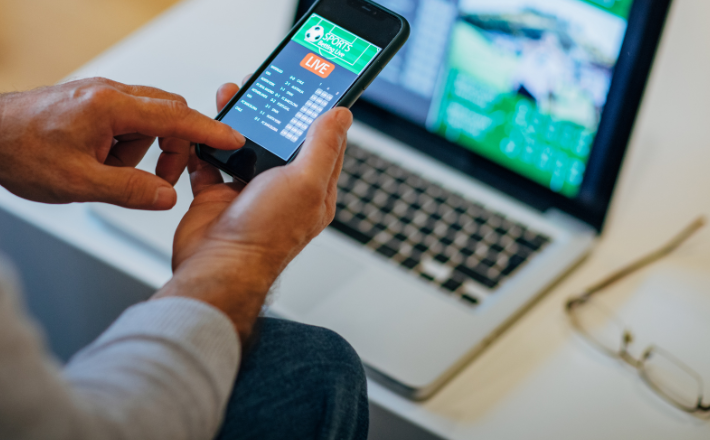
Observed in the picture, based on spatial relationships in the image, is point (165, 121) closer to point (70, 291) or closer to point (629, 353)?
point (70, 291)

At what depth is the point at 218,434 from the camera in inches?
16.3

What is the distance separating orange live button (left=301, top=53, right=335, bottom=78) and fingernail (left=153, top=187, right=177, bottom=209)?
172 millimetres

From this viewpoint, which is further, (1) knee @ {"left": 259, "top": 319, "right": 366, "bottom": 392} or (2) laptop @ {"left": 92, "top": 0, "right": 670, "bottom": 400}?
(2) laptop @ {"left": 92, "top": 0, "right": 670, "bottom": 400}

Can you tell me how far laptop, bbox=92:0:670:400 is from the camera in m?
0.61

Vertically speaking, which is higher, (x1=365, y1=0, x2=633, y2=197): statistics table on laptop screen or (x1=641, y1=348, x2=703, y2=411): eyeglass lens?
(x1=365, y1=0, x2=633, y2=197): statistics table on laptop screen

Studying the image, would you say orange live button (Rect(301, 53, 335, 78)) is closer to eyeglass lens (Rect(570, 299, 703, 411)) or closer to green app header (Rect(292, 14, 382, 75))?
green app header (Rect(292, 14, 382, 75))

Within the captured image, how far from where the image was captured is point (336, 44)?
0.57 m

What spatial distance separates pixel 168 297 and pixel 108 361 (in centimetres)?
6

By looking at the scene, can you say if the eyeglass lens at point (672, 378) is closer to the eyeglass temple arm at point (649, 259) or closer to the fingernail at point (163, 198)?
the eyeglass temple arm at point (649, 259)

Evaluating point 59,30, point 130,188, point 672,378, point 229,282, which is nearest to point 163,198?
point 130,188

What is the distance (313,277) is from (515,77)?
0.34m

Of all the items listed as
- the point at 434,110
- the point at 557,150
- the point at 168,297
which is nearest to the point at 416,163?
the point at 434,110

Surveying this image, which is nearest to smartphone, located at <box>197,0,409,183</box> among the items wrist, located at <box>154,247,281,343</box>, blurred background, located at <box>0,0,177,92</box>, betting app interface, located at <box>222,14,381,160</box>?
betting app interface, located at <box>222,14,381,160</box>

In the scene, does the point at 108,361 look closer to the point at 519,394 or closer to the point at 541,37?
the point at 519,394
